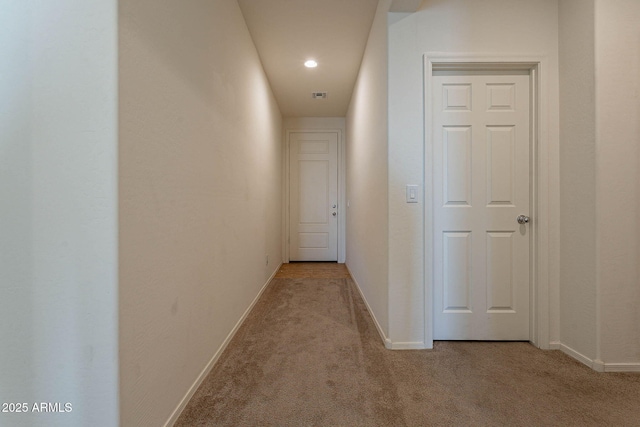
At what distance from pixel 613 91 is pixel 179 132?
2448 mm

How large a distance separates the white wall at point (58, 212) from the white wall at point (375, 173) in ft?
5.11

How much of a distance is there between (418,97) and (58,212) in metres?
1.97

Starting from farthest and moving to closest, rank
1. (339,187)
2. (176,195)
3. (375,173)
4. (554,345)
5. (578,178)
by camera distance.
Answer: (339,187) < (375,173) < (554,345) < (578,178) < (176,195)

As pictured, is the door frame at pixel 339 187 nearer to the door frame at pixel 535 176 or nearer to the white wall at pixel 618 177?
the door frame at pixel 535 176

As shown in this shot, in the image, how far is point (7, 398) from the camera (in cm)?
90

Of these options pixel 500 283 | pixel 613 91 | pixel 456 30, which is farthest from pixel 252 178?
pixel 613 91

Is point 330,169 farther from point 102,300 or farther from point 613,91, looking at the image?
point 102,300

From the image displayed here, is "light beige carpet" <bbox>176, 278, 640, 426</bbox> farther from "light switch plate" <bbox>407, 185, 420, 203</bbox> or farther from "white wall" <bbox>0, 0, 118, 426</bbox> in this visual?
"light switch plate" <bbox>407, 185, 420, 203</bbox>

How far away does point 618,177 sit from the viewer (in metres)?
1.65

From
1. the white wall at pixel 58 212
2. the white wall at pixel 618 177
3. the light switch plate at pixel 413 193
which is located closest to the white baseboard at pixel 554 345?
the white wall at pixel 618 177

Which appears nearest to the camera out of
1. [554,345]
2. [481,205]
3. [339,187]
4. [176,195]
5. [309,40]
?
[176,195]

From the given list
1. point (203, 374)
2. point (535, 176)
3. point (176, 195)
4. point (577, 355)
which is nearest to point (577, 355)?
point (577, 355)

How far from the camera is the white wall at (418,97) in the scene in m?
1.89

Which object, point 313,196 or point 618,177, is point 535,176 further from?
point 313,196
